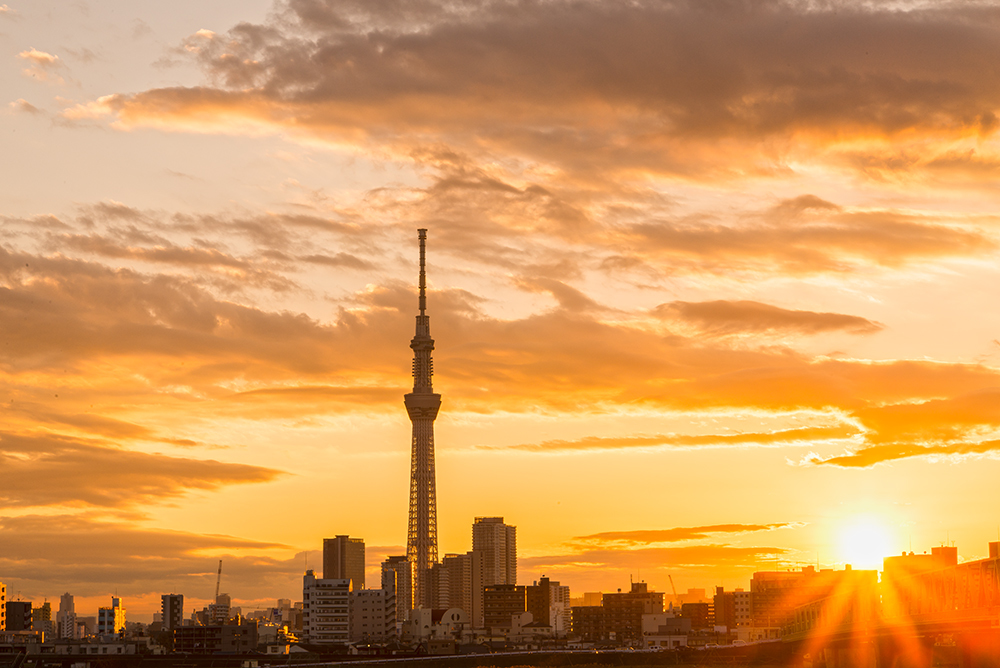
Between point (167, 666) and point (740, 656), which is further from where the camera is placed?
point (167, 666)

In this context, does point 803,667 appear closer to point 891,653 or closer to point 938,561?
point 938,561

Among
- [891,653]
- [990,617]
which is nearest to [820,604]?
[891,653]

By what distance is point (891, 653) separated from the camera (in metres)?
104

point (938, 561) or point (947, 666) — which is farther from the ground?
point (938, 561)

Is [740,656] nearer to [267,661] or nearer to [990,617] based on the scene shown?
[267,661]

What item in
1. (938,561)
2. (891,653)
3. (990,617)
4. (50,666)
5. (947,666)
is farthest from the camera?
(50,666)

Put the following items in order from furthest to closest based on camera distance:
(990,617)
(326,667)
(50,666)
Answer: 1. (50,666)
2. (326,667)
3. (990,617)

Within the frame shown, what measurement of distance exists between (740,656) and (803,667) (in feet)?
102

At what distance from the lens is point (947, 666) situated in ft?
397

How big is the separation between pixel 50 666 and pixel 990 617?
16214 centimetres

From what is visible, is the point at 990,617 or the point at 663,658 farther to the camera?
the point at 663,658

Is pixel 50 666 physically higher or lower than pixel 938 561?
lower

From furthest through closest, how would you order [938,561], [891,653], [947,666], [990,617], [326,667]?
[326,667], [938,561], [947,666], [891,653], [990,617]

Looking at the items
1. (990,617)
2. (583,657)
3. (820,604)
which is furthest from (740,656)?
(990,617)
